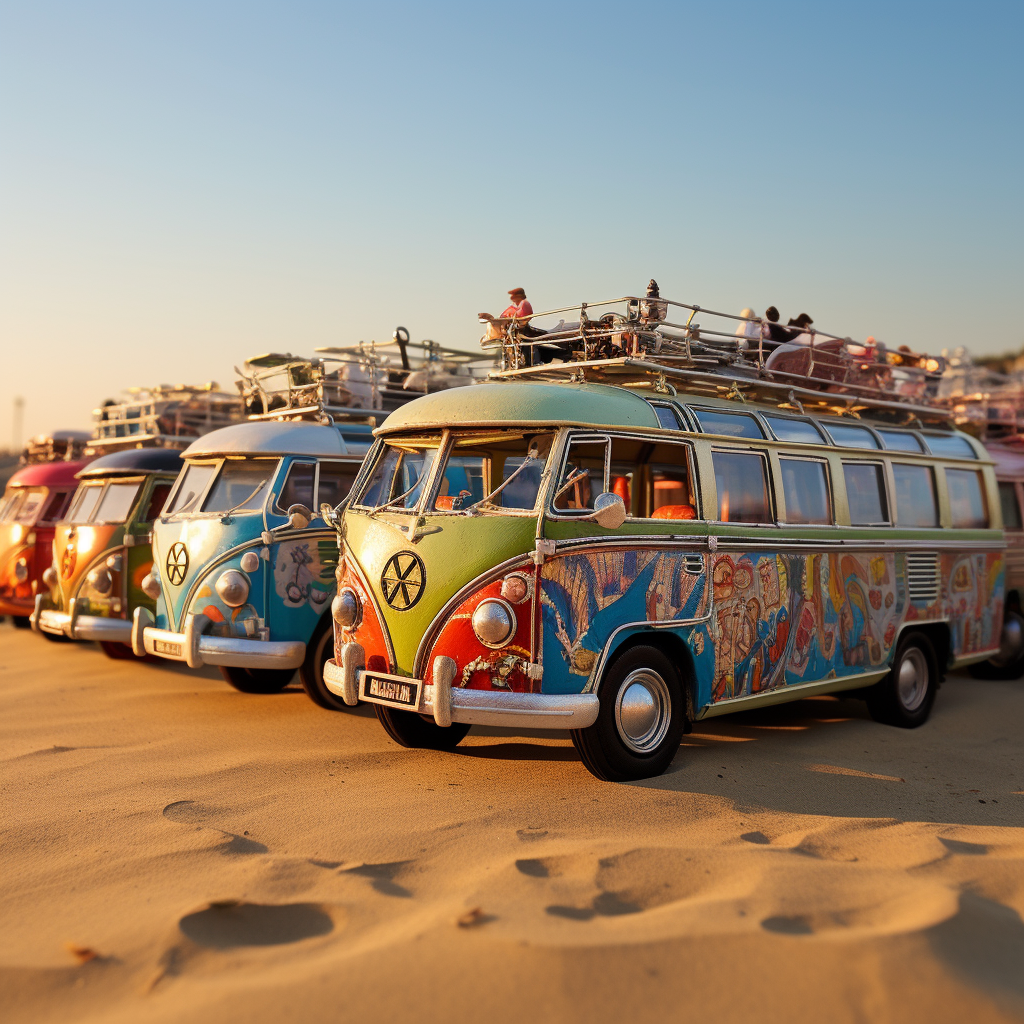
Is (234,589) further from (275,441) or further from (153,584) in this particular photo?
(275,441)

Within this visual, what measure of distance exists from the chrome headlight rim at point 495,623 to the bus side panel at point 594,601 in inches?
7.8

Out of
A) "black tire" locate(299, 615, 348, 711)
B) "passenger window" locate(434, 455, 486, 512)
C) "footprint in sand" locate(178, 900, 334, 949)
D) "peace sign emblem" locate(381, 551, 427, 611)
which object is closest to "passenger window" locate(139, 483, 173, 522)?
"black tire" locate(299, 615, 348, 711)

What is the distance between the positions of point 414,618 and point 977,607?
595 centimetres

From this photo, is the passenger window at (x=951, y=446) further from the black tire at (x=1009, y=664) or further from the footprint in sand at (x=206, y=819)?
the footprint in sand at (x=206, y=819)

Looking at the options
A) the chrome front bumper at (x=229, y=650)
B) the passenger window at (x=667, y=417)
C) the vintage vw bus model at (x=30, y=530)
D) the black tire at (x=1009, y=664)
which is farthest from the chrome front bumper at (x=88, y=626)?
the black tire at (x=1009, y=664)

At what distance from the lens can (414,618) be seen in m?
6.42

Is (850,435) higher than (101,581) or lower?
higher

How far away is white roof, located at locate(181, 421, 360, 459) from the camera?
9.62 metres

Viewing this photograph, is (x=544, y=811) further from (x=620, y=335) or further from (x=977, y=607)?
(x=977, y=607)

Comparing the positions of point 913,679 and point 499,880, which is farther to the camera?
point 913,679

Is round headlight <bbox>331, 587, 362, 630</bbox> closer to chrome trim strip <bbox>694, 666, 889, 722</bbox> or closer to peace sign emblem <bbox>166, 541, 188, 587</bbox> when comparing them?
chrome trim strip <bbox>694, 666, 889, 722</bbox>

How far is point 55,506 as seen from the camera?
45.5 ft

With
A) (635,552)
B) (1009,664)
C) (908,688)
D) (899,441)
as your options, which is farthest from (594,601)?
(1009,664)

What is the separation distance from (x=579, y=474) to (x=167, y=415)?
380 inches
